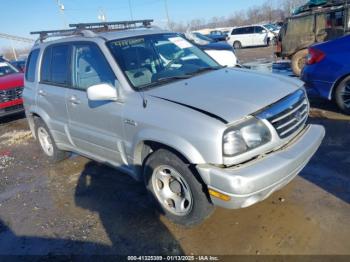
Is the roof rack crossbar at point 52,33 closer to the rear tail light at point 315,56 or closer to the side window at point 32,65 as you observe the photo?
the side window at point 32,65

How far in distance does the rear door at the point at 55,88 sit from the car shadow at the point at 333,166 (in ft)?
10.7

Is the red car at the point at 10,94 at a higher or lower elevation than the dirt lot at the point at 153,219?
higher

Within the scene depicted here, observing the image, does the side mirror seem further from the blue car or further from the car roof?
the blue car

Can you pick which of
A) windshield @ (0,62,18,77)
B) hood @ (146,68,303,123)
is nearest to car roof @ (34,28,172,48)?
hood @ (146,68,303,123)

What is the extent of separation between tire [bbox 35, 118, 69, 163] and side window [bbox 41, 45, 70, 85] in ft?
2.81

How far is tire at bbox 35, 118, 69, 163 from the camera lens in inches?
216

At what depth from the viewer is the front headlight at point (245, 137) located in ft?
9.25

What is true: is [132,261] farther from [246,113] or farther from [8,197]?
[8,197]

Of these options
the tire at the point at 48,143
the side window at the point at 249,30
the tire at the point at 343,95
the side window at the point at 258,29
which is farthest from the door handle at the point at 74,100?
the side window at the point at 249,30

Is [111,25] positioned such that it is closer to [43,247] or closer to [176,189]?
[176,189]

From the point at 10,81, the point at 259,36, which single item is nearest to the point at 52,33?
the point at 10,81

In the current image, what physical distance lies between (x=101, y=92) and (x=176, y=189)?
48.8 inches

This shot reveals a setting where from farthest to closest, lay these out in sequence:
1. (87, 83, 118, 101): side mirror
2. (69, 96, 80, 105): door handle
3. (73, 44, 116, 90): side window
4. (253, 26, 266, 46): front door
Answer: (253, 26, 266, 46): front door → (69, 96, 80, 105): door handle → (73, 44, 116, 90): side window → (87, 83, 118, 101): side mirror

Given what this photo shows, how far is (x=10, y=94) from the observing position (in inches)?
362
